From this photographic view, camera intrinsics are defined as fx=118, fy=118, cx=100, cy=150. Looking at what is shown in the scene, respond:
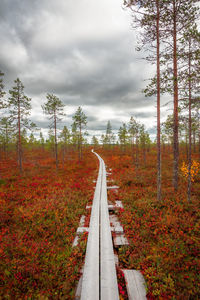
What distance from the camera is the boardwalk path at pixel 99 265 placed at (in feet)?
10.5

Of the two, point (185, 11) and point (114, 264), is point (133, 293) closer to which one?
point (114, 264)

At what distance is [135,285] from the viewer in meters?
3.43

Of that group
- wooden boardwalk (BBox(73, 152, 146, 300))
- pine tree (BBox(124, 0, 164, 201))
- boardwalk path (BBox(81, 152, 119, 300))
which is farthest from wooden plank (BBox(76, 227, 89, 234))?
pine tree (BBox(124, 0, 164, 201))

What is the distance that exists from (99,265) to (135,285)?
1173 mm

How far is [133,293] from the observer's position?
322cm

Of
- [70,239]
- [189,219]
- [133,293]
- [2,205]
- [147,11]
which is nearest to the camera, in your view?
[133,293]

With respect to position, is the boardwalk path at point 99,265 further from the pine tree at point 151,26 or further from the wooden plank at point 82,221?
the pine tree at point 151,26

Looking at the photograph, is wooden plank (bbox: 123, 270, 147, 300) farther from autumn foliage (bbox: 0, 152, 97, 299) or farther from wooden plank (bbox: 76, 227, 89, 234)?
wooden plank (bbox: 76, 227, 89, 234)

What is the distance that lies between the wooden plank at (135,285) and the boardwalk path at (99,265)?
0.37 meters

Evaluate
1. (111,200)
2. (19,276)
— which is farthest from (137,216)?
(19,276)

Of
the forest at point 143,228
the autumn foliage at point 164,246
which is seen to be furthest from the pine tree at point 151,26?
the autumn foliage at point 164,246

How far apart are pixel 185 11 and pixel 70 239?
48.4 feet

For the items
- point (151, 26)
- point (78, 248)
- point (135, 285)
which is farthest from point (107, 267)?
point (151, 26)

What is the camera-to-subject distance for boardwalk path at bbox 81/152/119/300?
320 centimetres
